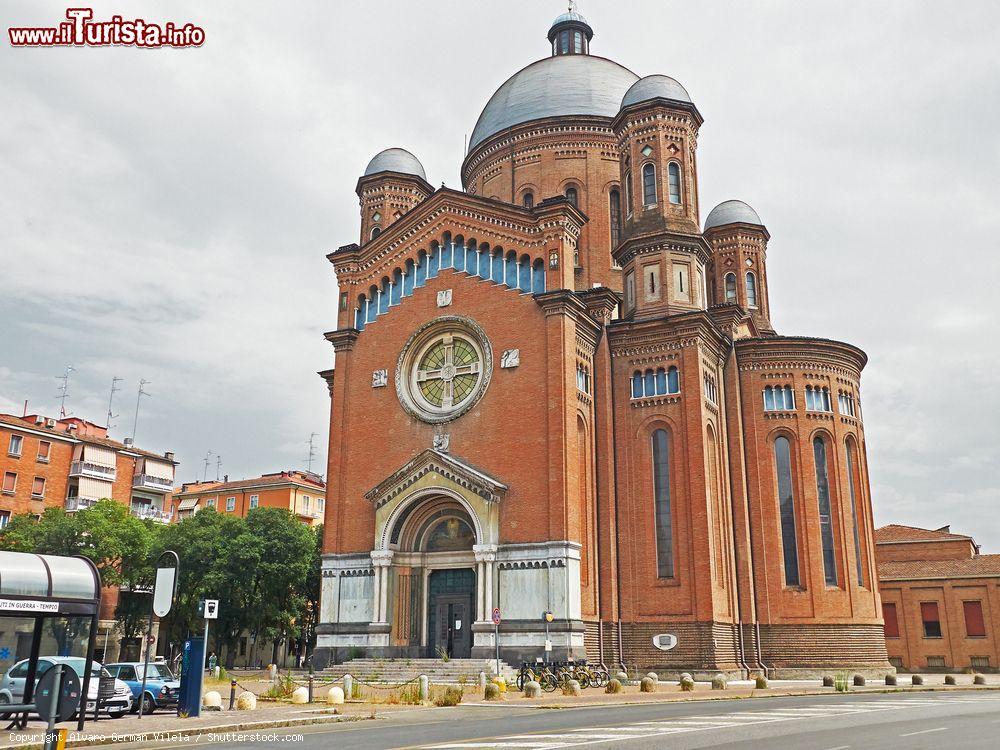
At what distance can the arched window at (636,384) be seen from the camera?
1483 inches

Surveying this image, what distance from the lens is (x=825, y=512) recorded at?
39469 mm

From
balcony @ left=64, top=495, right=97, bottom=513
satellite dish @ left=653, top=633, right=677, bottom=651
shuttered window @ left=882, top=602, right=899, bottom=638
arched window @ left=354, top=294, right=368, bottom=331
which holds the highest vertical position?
arched window @ left=354, top=294, right=368, bottom=331

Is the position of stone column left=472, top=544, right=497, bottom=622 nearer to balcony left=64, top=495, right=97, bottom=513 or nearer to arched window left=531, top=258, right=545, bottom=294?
arched window left=531, top=258, right=545, bottom=294

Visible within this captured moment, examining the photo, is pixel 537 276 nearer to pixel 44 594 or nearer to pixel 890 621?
pixel 44 594

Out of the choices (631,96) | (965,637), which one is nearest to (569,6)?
(631,96)

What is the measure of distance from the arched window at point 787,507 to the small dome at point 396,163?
73.0 ft

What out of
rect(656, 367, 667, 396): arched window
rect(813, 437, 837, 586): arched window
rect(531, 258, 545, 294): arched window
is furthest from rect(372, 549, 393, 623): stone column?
rect(813, 437, 837, 586): arched window

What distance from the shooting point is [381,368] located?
128 feet

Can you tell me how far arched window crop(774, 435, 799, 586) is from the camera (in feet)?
126

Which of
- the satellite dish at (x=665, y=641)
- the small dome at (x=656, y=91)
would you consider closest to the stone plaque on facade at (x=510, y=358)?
the satellite dish at (x=665, y=641)

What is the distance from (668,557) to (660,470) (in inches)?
138

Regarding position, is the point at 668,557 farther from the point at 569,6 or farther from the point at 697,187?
the point at 569,6

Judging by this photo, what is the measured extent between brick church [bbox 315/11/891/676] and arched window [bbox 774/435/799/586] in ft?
0.29

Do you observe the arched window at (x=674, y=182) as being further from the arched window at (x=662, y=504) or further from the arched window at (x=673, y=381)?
the arched window at (x=662, y=504)
